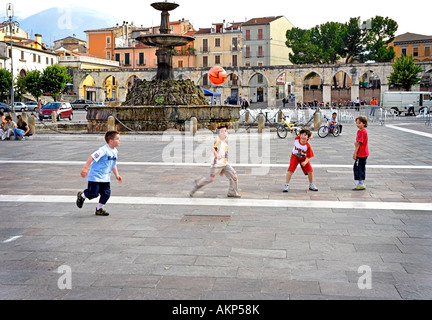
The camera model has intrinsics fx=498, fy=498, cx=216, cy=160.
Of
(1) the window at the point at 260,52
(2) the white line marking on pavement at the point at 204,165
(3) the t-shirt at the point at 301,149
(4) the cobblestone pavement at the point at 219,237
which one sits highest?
(1) the window at the point at 260,52

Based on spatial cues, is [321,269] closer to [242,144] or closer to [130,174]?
[130,174]

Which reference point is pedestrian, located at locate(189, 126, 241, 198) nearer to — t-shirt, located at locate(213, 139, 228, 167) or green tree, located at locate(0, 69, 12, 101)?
t-shirt, located at locate(213, 139, 228, 167)

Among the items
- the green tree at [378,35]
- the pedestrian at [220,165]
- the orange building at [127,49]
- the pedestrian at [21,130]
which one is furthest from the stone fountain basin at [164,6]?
the orange building at [127,49]

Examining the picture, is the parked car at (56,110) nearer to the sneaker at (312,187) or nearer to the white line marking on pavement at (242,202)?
Result: the white line marking on pavement at (242,202)

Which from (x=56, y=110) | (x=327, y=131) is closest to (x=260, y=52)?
(x=56, y=110)

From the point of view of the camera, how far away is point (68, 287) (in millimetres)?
3902

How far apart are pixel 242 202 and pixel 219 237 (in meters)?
1.98

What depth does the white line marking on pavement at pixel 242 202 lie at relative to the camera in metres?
6.93

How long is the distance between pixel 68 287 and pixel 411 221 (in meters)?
4.15

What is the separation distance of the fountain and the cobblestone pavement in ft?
32.8

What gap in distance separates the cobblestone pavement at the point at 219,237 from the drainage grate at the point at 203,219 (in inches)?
1.0

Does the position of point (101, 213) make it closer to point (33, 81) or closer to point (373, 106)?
point (373, 106)
